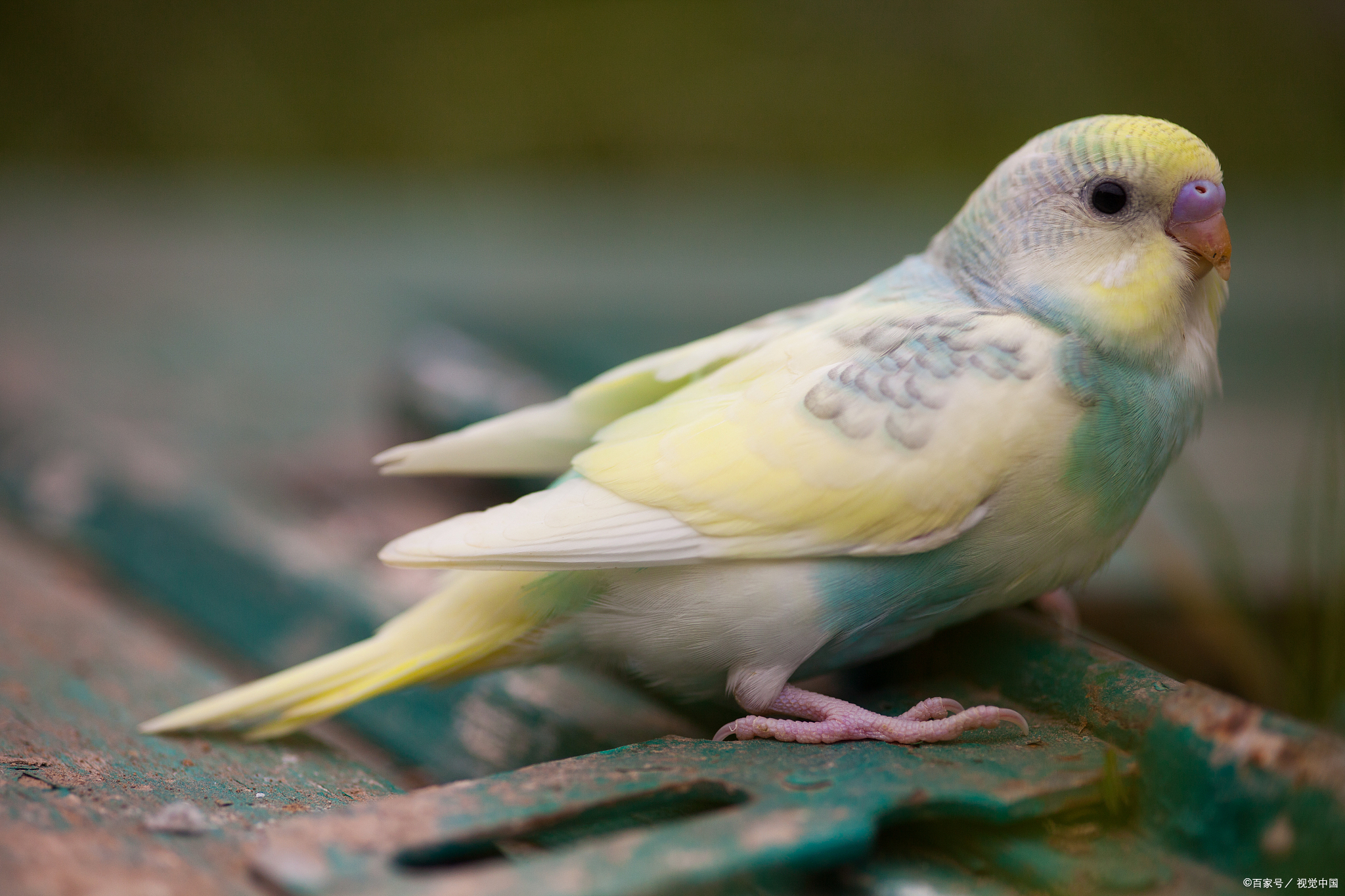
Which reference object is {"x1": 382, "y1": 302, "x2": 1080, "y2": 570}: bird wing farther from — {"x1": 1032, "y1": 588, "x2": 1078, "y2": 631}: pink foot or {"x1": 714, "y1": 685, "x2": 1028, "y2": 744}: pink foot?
{"x1": 1032, "y1": 588, "x2": 1078, "y2": 631}: pink foot

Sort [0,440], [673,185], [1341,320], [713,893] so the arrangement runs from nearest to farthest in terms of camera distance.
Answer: [713,893]
[0,440]
[1341,320]
[673,185]

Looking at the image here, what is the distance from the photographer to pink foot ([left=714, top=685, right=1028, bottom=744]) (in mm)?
1234

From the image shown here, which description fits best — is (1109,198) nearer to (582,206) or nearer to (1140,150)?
(1140,150)

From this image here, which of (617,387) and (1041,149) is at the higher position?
(1041,149)

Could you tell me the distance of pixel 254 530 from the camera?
80.7 inches

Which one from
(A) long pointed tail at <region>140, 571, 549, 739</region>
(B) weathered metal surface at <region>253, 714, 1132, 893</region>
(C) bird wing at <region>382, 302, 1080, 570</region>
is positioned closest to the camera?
(B) weathered metal surface at <region>253, 714, 1132, 893</region>

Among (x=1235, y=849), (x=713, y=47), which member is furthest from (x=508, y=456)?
(x=713, y=47)

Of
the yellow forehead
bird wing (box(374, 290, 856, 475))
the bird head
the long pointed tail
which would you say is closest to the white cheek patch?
the bird head

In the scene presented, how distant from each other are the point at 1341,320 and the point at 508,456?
248cm

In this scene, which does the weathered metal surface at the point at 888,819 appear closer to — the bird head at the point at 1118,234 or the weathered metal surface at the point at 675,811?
the weathered metal surface at the point at 675,811

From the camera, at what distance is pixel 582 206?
470 centimetres

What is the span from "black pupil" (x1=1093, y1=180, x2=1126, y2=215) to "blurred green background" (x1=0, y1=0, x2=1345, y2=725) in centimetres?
52

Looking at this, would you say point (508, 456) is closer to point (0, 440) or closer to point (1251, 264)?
point (0, 440)

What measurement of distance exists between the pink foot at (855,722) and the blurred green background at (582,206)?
0.52 metres
